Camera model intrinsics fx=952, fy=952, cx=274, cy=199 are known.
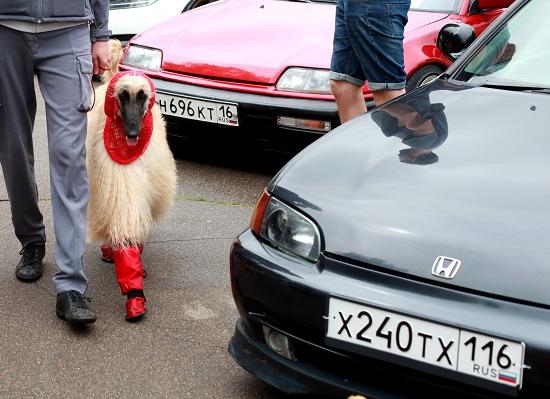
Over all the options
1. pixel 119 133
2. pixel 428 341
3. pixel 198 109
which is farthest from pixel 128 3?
pixel 428 341

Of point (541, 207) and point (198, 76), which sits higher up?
point (541, 207)

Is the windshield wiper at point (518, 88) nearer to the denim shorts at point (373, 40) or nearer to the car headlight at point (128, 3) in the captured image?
the denim shorts at point (373, 40)

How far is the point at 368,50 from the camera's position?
5.00 m

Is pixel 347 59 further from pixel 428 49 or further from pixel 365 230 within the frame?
pixel 365 230

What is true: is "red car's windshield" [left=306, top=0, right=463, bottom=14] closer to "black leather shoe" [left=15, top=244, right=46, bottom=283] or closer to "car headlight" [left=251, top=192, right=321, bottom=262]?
"black leather shoe" [left=15, top=244, right=46, bottom=283]

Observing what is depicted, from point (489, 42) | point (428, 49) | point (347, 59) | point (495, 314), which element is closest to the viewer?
point (495, 314)

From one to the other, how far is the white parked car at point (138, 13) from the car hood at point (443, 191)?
5929 mm

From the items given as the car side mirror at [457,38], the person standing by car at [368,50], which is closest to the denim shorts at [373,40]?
the person standing by car at [368,50]

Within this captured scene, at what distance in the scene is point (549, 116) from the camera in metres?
3.39

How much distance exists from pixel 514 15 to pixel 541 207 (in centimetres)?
169

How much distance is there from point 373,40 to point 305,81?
1.01m

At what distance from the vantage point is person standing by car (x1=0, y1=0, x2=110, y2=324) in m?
3.83

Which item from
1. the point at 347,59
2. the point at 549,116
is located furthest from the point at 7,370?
the point at 347,59

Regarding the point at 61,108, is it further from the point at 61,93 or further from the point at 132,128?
the point at 132,128
